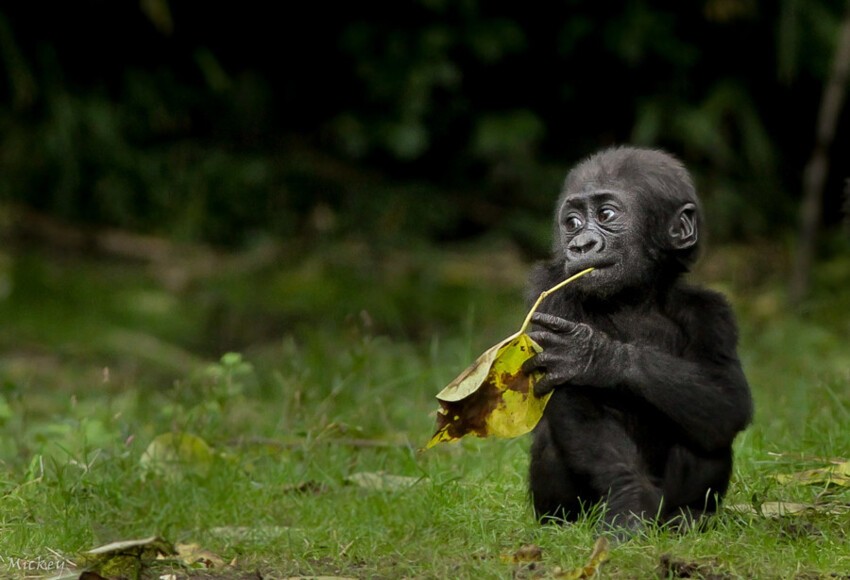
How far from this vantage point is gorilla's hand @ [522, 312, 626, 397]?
14.7 feet

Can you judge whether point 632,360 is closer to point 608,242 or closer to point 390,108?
point 608,242

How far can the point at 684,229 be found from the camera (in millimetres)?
4816

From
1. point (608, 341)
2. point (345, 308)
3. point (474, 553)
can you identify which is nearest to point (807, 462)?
point (608, 341)

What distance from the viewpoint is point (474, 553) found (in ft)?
14.1

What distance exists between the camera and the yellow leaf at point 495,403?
4.41 meters

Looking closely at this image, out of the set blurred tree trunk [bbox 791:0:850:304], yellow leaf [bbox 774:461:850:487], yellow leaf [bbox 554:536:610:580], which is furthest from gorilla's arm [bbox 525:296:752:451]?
blurred tree trunk [bbox 791:0:850:304]

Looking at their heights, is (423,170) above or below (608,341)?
above

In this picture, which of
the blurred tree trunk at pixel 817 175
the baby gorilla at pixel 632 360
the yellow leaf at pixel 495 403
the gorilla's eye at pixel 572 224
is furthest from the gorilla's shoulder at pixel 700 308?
the blurred tree trunk at pixel 817 175

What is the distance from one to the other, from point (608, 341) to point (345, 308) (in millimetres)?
4741

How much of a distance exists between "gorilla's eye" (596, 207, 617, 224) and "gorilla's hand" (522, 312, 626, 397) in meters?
0.45

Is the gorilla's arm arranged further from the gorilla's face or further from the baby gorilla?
the gorilla's face

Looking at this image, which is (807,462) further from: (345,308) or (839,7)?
(839,7)

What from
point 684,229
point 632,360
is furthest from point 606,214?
point 632,360

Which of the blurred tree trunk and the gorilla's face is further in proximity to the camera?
the blurred tree trunk
